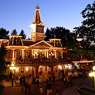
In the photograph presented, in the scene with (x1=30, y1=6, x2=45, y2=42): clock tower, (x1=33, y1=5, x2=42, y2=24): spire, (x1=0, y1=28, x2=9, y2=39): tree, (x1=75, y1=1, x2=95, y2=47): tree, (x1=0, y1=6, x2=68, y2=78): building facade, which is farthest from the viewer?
(x1=0, y1=28, x2=9, y2=39): tree

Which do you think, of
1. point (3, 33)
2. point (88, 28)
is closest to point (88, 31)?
point (88, 28)

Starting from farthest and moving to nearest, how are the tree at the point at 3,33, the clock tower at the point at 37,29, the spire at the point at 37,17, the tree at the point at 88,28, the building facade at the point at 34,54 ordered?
the tree at the point at 3,33
the spire at the point at 37,17
the clock tower at the point at 37,29
the building facade at the point at 34,54
the tree at the point at 88,28

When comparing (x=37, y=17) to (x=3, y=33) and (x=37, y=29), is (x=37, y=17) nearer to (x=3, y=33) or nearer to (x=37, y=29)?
(x=37, y=29)

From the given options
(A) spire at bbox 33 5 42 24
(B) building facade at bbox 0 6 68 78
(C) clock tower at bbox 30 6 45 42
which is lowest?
(B) building facade at bbox 0 6 68 78

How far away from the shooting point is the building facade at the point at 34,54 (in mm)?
36219

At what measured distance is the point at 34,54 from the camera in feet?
131

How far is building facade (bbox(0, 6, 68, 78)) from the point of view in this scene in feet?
119

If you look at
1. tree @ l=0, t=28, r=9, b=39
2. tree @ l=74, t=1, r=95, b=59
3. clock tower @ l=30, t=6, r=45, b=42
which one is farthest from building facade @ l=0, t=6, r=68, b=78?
tree @ l=0, t=28, r=9, b=39

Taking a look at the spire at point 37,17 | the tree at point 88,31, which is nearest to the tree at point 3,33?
the spire at point 37,17

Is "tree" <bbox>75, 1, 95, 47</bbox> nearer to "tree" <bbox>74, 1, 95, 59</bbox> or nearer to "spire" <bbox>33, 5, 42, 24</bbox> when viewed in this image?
"tree" <bbox>74, 1, 95, 59</bbox>

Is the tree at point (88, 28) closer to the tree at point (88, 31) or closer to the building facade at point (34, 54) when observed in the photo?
the tree at point (88, 31)

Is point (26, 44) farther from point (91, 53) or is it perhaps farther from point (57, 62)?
point (91, 53)

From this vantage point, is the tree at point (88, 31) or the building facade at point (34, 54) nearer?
the tree at point (88, 31)

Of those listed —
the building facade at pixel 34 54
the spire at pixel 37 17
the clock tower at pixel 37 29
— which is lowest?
the building facade at pixel 34 54
